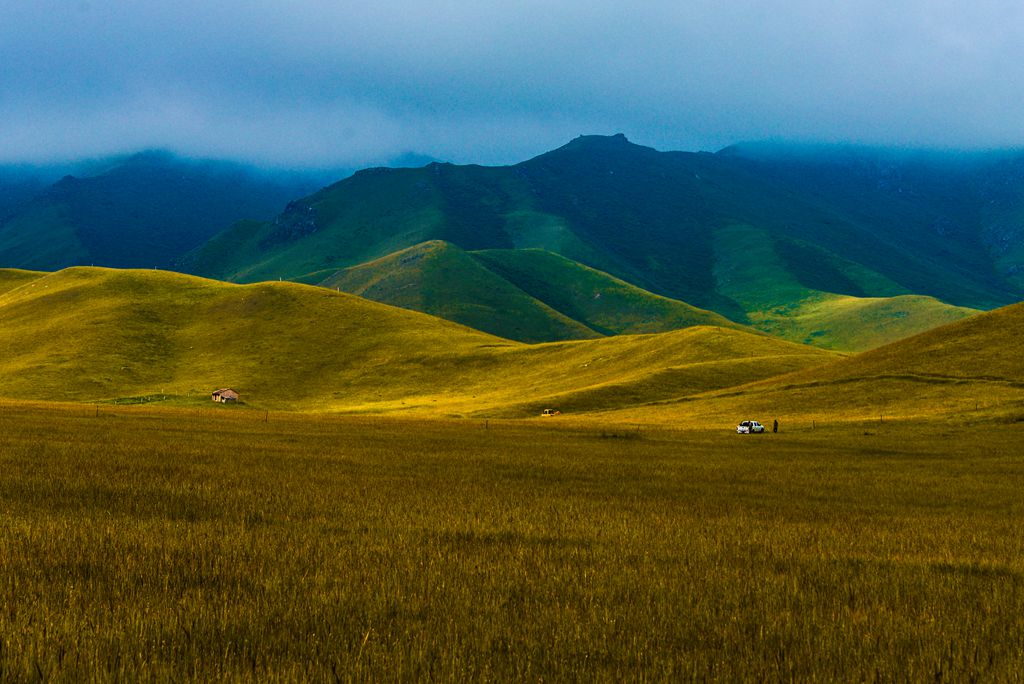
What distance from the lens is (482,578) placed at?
498 inches

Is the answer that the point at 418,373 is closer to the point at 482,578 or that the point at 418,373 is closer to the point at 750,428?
the point at 750,428

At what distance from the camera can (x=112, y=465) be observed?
93.6ft

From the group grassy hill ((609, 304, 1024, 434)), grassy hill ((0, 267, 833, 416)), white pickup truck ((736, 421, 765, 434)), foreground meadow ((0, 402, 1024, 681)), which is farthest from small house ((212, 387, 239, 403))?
foreground meadow ((0, 402, 1024, 681))

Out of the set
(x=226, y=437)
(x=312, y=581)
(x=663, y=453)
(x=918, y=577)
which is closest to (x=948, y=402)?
(x=663, y=453)

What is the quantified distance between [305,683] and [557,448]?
148ft

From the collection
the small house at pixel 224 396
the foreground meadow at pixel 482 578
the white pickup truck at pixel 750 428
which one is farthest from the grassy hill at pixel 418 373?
the foreground meadow at pixel 482 578

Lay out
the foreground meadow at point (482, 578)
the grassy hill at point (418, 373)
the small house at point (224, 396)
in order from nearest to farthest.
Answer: the foreground meadow at point (482, 578) → the grassy hill at point (418, 373) → the small house at point (224, 396)

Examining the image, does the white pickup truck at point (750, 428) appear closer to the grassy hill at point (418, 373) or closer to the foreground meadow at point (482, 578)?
the foreground meadow at point (482, 578)

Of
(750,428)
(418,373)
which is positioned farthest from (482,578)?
(418,373)

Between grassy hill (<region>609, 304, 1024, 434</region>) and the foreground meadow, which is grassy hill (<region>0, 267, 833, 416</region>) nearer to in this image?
grassy hill (<region>609, 304, 1024, 434</region>)

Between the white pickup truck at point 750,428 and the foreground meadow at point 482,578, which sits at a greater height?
the foreground meadow at point 482,578

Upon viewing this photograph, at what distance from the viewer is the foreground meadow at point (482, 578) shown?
8.44 meters

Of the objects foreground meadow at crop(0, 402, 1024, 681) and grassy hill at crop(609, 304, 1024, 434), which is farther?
grassy hill at crop(609, 304, 1024, 434)

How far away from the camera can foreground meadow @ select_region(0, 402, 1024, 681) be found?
27.7ft
